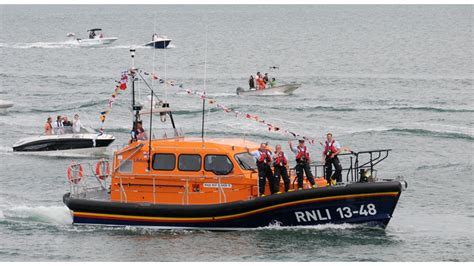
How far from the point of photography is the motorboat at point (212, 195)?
2497cm

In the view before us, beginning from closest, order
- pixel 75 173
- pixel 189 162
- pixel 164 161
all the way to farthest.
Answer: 1. pixel 189 162
2. pixel 164 161
3. pixel 75 173

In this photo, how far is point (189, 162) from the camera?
1014 inches

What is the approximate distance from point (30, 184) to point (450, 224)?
1371cm

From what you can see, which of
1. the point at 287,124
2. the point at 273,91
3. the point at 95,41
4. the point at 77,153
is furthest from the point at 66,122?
the point at 95,41

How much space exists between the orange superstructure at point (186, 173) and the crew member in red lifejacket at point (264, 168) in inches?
13.4

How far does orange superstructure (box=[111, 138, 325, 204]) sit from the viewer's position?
25609 millimetres

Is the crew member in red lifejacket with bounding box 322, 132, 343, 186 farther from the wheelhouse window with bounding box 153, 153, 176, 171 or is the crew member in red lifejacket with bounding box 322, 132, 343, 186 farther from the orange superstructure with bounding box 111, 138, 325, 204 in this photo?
the wheelhouse window with bounding box 153, 153, 176, 171

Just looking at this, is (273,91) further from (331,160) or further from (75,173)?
(331,160)

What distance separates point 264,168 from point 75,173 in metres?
5.22

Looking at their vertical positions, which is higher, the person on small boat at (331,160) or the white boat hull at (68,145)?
the person on small boat at (331,160)

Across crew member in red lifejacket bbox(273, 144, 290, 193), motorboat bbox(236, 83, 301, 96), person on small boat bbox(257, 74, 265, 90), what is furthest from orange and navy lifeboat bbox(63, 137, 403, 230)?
person on small boat bbox(257, 74, 265, 90)

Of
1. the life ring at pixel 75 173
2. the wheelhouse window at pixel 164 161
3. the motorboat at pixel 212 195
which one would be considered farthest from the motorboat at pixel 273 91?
the wheelhouse window at pixel 164 161

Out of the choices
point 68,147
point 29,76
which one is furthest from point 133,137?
point 29,76

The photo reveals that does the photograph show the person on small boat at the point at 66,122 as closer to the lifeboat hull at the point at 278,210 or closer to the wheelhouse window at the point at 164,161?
the lifeboat hull at the point at 278,210
